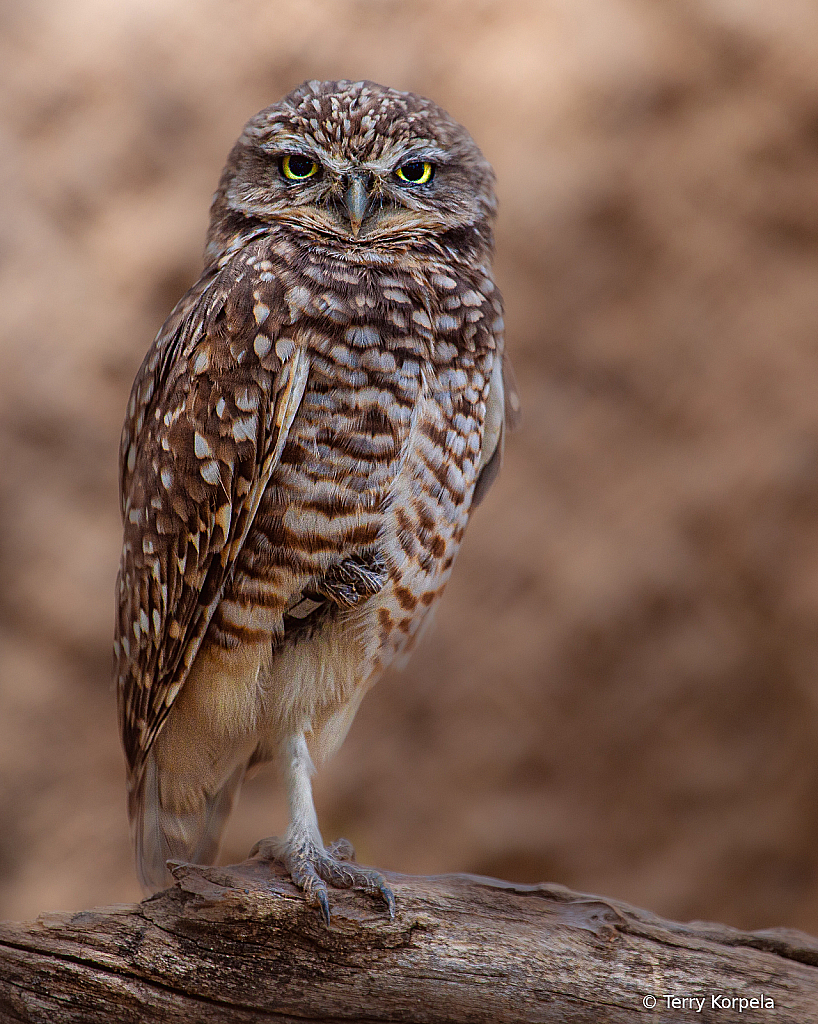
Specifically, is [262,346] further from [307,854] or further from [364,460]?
[307,854]

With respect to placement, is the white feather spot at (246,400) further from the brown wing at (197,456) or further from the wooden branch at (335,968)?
the wooden branch at (335,968)

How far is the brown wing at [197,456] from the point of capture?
5.05ft

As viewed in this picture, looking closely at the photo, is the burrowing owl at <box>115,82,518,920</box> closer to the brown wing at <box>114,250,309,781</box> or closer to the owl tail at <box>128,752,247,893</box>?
the brown wing at <box>114,250,309,781</box>

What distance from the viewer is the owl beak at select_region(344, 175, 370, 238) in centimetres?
159

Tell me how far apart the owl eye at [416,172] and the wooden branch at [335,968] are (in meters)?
1.29

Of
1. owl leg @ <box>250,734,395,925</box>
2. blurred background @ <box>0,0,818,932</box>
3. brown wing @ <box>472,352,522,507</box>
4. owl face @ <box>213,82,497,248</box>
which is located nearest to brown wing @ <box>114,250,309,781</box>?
owl face @ <box>213,82,497,248</box>

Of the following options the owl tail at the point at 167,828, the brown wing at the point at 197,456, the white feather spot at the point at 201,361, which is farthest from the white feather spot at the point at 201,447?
the owl tail at the point at 167,828

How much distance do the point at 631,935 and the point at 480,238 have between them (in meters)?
1.34

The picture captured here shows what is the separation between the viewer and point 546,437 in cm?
292

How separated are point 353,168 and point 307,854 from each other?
1233mm

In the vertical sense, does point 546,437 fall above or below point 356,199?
above

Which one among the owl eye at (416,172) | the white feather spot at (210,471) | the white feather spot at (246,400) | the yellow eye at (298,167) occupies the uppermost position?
the owl eye at (416,172)

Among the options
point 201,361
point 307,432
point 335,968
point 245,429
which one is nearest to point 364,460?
point 307,432

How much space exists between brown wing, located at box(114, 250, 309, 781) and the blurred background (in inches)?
44.3
